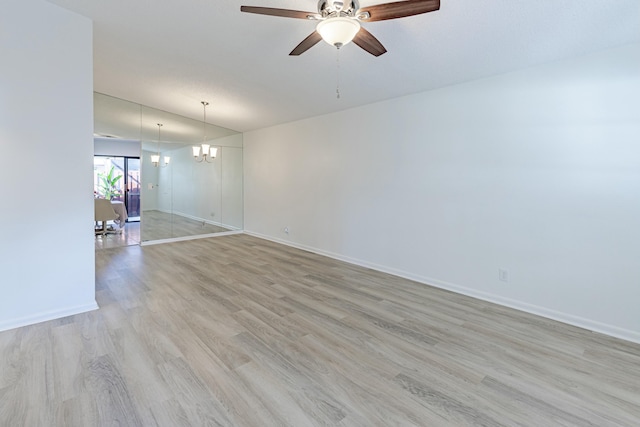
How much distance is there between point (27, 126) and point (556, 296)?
17.4 ft

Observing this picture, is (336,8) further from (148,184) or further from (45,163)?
(148,184)

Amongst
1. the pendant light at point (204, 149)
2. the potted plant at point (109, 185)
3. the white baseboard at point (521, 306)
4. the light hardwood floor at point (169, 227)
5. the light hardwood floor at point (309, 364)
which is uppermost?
the pendant light at point (204, 149)

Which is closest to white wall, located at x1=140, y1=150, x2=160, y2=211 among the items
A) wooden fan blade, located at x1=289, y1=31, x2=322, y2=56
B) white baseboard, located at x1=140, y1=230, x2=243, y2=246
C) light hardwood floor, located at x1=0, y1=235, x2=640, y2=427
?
white baseboard, located at x1=140, y1=230, x2=243, y2=246

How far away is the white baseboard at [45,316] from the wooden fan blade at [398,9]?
3630mm

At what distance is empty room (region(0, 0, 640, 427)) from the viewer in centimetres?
192

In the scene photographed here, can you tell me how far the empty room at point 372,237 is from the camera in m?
1.92

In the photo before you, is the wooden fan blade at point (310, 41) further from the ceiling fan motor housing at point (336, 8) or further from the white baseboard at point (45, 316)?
the white baseboard at point (45, 316)

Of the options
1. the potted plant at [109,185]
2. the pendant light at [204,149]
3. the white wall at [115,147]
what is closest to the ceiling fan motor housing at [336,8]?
the pendant light at [204,149]

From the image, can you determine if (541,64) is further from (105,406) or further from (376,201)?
(105,406)

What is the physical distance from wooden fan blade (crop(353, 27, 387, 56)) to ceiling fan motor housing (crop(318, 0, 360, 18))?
0.16 meters

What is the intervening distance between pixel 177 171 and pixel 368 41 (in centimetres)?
615

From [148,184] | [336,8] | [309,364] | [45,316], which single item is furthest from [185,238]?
[336,8]

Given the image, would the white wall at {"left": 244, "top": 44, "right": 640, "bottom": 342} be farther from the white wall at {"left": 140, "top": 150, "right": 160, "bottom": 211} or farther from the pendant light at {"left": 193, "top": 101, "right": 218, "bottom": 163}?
the white wall at {"left": 140, "top": 150, "right": 160, "bottom": 211}

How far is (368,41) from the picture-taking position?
221cm
